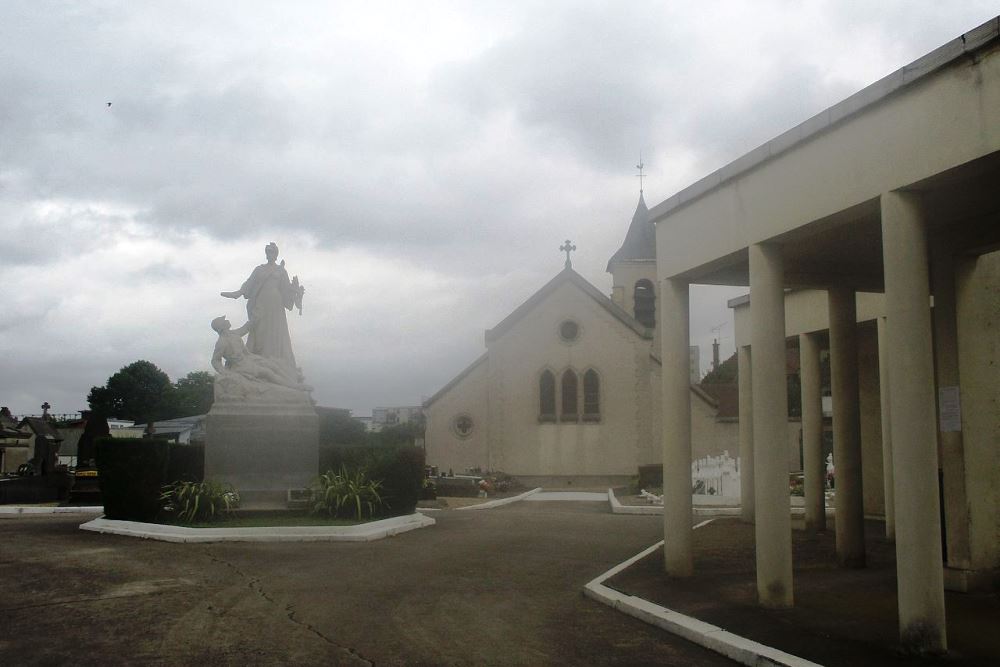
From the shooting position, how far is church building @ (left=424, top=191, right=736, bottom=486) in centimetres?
3781

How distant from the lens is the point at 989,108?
20.4 feet

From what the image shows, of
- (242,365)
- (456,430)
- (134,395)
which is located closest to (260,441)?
(242,365)

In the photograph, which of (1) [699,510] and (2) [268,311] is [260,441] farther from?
(1) [699,510]

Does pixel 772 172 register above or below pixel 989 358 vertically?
above

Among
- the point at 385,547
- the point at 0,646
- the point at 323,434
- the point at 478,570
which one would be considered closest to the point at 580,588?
the point at 478,570

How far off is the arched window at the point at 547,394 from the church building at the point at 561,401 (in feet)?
0.15

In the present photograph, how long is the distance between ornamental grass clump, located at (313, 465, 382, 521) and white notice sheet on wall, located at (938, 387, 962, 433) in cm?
1012

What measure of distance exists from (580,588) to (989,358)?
→ 17.1 ft

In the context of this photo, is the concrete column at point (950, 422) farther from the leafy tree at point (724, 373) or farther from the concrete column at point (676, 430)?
the leafy tree at point (724, 373)

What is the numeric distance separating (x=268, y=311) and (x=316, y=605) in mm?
10235

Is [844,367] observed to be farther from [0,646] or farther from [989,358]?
[0,646]

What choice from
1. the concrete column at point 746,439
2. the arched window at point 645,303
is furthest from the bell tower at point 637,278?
the concrete column at point 746,439

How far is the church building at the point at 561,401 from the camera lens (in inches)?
1489

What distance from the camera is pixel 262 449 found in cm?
1667
